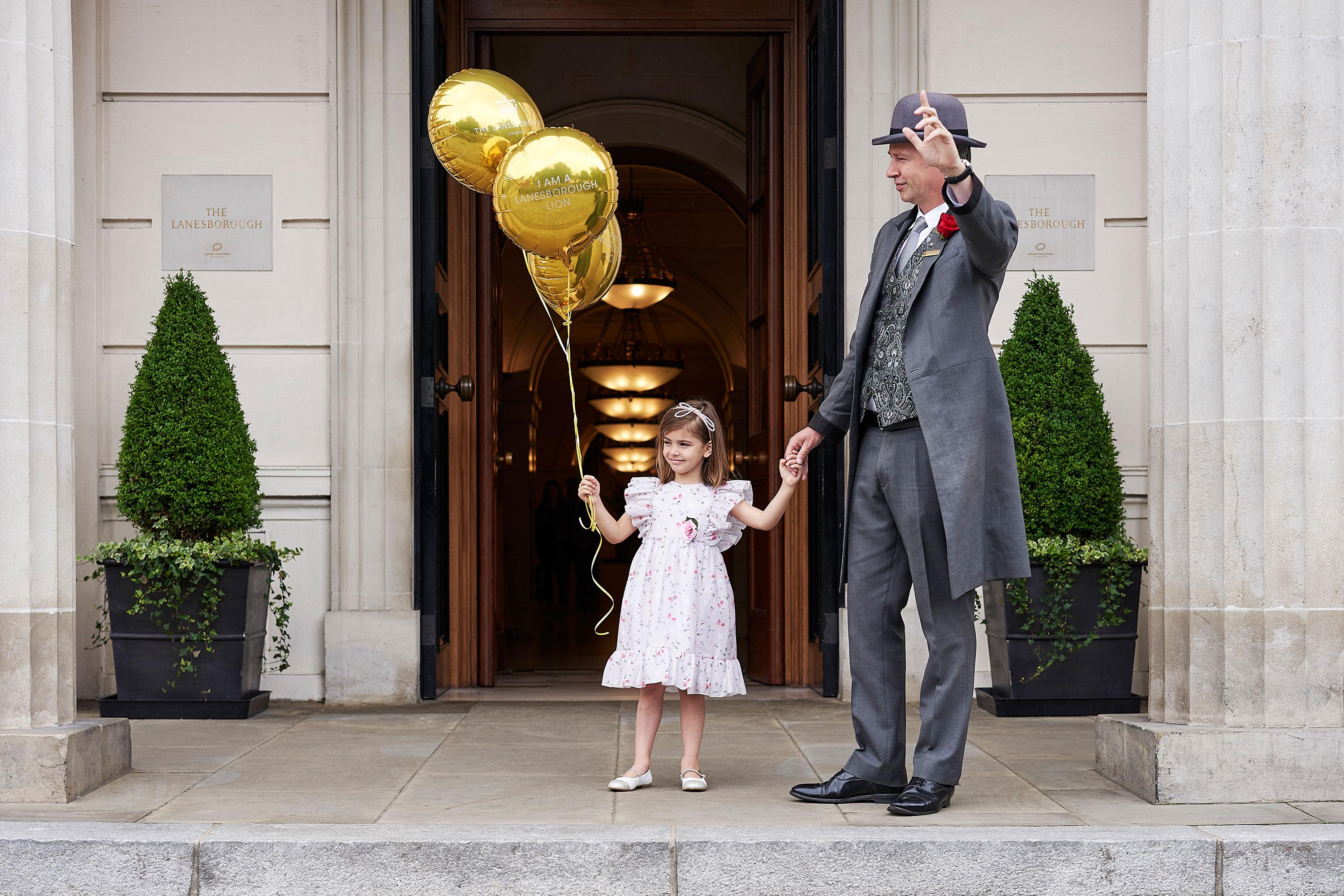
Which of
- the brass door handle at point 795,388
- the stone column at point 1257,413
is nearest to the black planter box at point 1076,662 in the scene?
the brass door handle at point 795,388

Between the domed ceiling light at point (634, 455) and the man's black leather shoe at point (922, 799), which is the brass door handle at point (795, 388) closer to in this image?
the man's black leather shoe at point (922, 799)

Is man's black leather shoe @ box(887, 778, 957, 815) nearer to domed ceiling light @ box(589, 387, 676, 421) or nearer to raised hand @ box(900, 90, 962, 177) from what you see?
raised hand @ box(900, 90, 962, 177)

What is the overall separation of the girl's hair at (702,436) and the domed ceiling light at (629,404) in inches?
554

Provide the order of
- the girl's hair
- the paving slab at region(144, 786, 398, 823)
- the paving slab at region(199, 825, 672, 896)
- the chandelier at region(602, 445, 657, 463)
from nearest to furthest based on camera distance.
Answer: the paving slab at region(199, 825, 672, 896), the paving slab at region(144, 786, 398, 823), the girl's hair, the chandelier at region(602, 445, 657, 463)

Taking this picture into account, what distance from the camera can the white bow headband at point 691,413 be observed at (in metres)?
4.34

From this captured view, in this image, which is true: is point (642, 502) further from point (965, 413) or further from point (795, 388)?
point (795, 388)

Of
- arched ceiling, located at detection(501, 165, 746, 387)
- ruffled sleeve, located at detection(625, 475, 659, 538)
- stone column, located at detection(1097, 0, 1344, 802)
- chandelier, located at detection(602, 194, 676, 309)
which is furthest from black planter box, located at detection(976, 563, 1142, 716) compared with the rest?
arched ceiling, located at detection(501, 165, 746, 387)

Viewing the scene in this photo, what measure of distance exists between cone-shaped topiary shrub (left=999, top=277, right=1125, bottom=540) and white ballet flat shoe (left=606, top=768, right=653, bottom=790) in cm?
238

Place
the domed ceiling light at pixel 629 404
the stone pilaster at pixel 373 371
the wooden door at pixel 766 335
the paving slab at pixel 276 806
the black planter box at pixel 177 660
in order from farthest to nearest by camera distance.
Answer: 1. the domed ceiling light at pixel 629 404
2. the wooden door at pixel 766 335
3. the stone pilaster at pixel 373 371
4. the black planter box at pixel 177 660
5. the paving slab at pixel 276 806

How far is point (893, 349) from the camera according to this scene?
3.96 metres

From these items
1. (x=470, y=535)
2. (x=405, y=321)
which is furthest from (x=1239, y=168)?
(x=470, y=535)

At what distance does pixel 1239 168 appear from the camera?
4.02m

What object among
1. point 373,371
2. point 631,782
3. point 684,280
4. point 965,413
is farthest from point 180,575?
point 684,280

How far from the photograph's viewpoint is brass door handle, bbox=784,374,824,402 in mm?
6691
